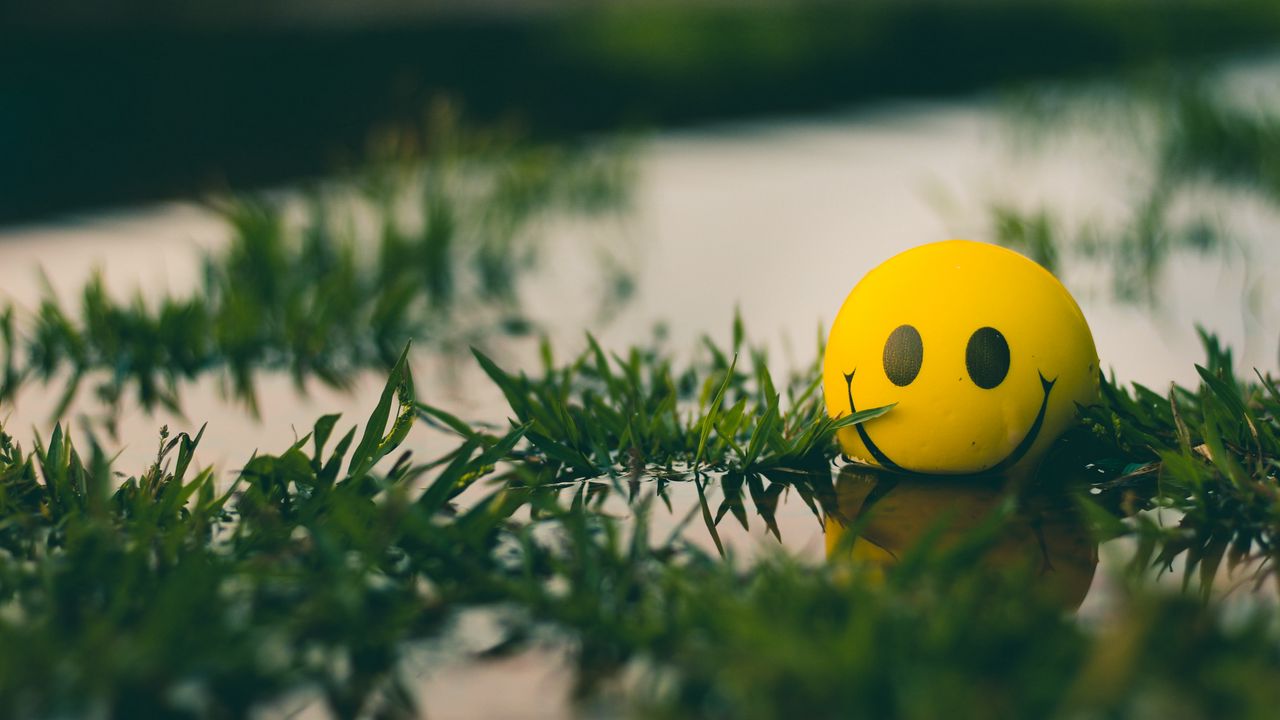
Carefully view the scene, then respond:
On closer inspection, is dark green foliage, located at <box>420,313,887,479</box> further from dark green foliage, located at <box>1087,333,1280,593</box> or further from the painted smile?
dark green foliage, located at <box>1087,333,1280,593</box>

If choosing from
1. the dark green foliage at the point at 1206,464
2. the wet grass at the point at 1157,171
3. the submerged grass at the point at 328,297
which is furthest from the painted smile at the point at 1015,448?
the wet grass at the point at 1157,171

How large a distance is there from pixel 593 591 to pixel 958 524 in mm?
802

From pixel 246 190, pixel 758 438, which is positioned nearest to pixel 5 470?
pixel 758 438

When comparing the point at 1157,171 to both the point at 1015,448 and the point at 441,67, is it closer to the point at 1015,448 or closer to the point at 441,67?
the point at 1015,448

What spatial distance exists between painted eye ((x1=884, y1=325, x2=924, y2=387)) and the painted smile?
0.08m

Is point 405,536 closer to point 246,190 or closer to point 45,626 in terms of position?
point 45,626

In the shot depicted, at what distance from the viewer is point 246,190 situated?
25.9 feet

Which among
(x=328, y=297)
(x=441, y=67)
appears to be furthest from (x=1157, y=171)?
(x=441, y=67)

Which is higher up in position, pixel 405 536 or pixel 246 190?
pixel 246 190

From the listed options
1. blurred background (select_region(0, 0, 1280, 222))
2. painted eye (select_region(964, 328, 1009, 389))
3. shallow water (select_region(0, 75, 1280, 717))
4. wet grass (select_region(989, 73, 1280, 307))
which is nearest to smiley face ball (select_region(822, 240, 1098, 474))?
painted eye (select_region(964, 328, 1009, 389))

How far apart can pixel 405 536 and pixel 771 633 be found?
81cm

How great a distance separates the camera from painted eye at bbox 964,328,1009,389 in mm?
2840

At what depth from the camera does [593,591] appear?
2338 millimetres

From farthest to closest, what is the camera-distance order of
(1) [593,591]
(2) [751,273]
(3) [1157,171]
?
(3) [1157,171] < (2) [751,273] < (1) [593,591]
